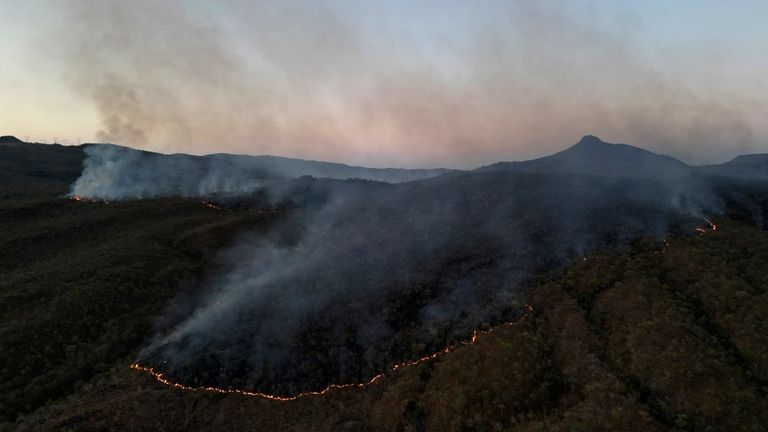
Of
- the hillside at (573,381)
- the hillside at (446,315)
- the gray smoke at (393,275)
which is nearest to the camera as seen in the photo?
the hillside at (573,381)

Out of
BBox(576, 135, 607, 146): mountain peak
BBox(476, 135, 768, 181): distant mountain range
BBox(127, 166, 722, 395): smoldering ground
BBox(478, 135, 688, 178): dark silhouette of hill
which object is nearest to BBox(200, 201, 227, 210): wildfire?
BBox(127, 166, 722, 395): smoldering ground

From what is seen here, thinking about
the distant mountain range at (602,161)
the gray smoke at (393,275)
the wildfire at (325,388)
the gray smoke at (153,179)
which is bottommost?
the wildfire at (325,388)

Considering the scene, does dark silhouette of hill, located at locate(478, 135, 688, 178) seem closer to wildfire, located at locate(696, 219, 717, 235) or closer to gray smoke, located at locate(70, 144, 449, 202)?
wildfire, located at locate(696, 219, 717, 235)

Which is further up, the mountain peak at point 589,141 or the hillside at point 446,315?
the mountain peak at point 589,141

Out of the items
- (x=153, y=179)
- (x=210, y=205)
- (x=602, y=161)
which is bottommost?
(x=210, y=205)

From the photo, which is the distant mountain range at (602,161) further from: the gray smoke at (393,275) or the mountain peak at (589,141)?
the gray smoke at (393,275)

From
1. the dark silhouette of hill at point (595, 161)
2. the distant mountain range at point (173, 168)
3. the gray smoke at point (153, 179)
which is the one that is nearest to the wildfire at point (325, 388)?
the gray smoke at point (153, 179)

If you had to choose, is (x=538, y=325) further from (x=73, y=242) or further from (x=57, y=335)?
(x=73, y=242)

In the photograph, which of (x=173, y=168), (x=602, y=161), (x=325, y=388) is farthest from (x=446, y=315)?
(x=173, y=168)

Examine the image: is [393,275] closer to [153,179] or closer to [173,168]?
[153,179]
